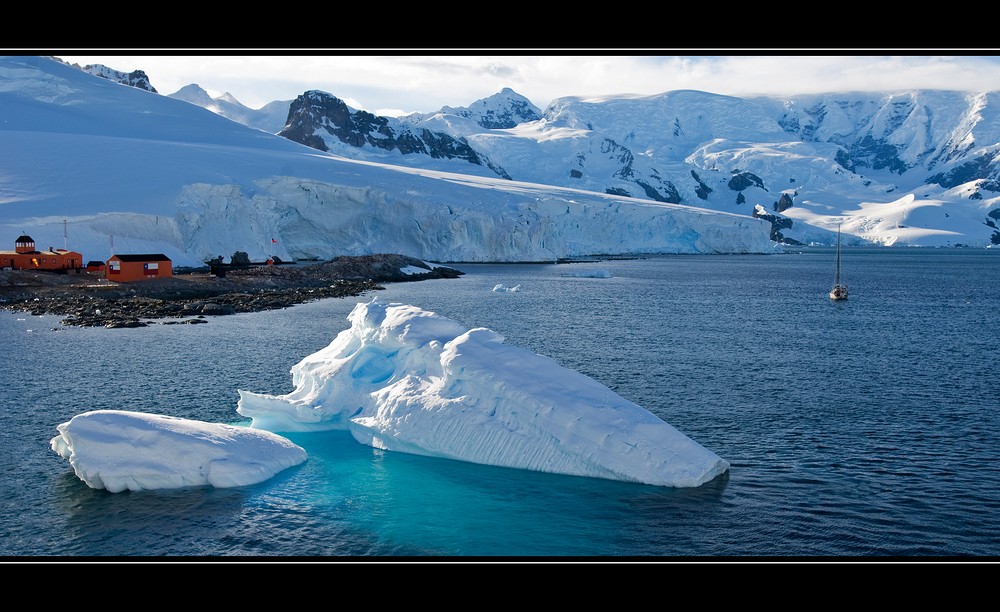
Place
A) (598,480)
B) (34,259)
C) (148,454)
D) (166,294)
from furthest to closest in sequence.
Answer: (34,259), (166,294), (598,480), (148,454)

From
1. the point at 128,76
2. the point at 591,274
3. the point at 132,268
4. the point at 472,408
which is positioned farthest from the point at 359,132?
the point at 472,408

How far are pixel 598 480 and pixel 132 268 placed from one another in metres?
41.1

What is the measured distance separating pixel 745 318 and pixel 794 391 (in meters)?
19.1

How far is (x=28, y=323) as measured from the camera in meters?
34.1

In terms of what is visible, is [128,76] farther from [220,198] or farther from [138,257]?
[138,257]

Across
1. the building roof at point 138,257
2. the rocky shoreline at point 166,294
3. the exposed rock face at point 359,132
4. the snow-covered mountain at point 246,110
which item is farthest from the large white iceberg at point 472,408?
the snow-covered mountain at point 246,110

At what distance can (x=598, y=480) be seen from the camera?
533 inches

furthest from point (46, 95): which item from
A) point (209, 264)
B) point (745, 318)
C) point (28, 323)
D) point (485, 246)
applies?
point (745, 318)

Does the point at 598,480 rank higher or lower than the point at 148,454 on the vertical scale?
lower

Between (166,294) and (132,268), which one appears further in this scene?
(132,268)

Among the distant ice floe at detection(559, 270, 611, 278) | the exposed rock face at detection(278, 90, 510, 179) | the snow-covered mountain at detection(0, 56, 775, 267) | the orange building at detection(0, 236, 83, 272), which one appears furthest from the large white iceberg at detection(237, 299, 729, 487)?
the exposed rock face at detection(278, 90, 510, 179)

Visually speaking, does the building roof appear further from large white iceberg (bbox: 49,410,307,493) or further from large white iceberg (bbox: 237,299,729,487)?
large white iceberg (bbox: 49,410,307,493)
